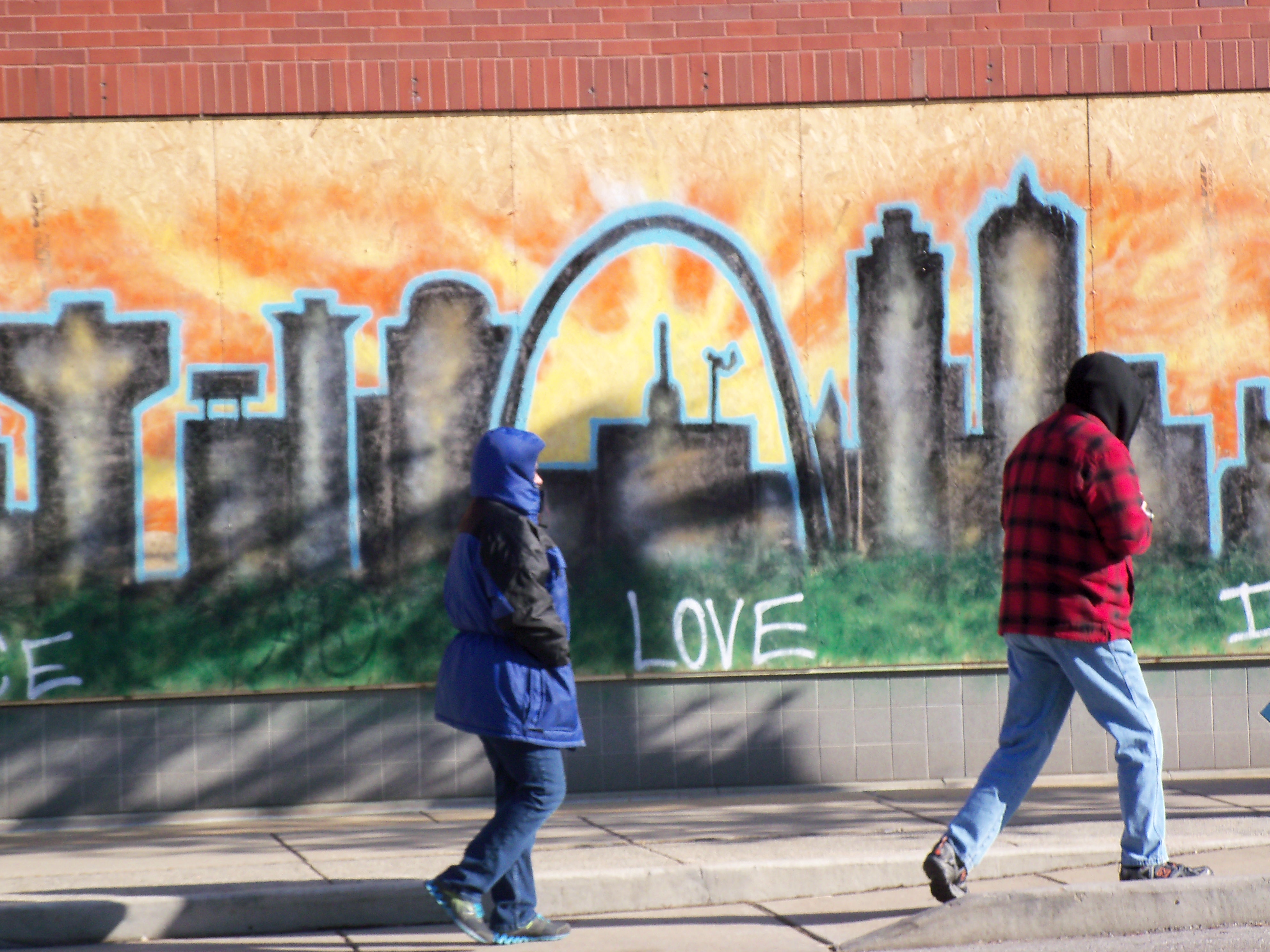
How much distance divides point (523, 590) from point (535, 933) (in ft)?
4.08

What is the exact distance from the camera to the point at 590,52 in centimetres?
748

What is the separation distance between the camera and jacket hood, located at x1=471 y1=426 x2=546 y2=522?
4.71 metres

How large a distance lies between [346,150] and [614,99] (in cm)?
143

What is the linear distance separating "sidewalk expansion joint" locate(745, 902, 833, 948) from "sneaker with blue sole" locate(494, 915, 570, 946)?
783 mm

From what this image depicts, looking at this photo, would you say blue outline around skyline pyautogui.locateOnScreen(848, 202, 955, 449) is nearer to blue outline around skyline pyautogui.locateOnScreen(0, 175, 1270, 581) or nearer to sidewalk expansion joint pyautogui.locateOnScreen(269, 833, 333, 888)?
blue outline around skyline pyautogui.locateOnScreen(0, 175, 1270, 581)

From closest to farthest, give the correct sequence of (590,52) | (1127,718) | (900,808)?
(1127,718)
(900,808)
(590,52)

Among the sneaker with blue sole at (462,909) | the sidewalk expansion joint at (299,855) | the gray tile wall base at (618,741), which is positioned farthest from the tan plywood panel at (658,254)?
the sneaker with blue sole at (462,909)

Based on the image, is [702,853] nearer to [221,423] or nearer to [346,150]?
[221,423]

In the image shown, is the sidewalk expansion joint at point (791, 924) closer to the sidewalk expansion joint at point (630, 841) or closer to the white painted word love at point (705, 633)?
the sidewalk expansion joint at point (630, 841)

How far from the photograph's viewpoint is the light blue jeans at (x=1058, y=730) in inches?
188

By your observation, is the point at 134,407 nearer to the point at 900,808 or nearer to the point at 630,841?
the point at 630,841

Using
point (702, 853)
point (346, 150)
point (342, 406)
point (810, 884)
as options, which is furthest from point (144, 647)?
point (810, 884)

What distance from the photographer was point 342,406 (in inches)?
290

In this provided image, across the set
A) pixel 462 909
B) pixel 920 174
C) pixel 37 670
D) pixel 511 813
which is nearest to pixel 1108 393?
pixel 511 813
